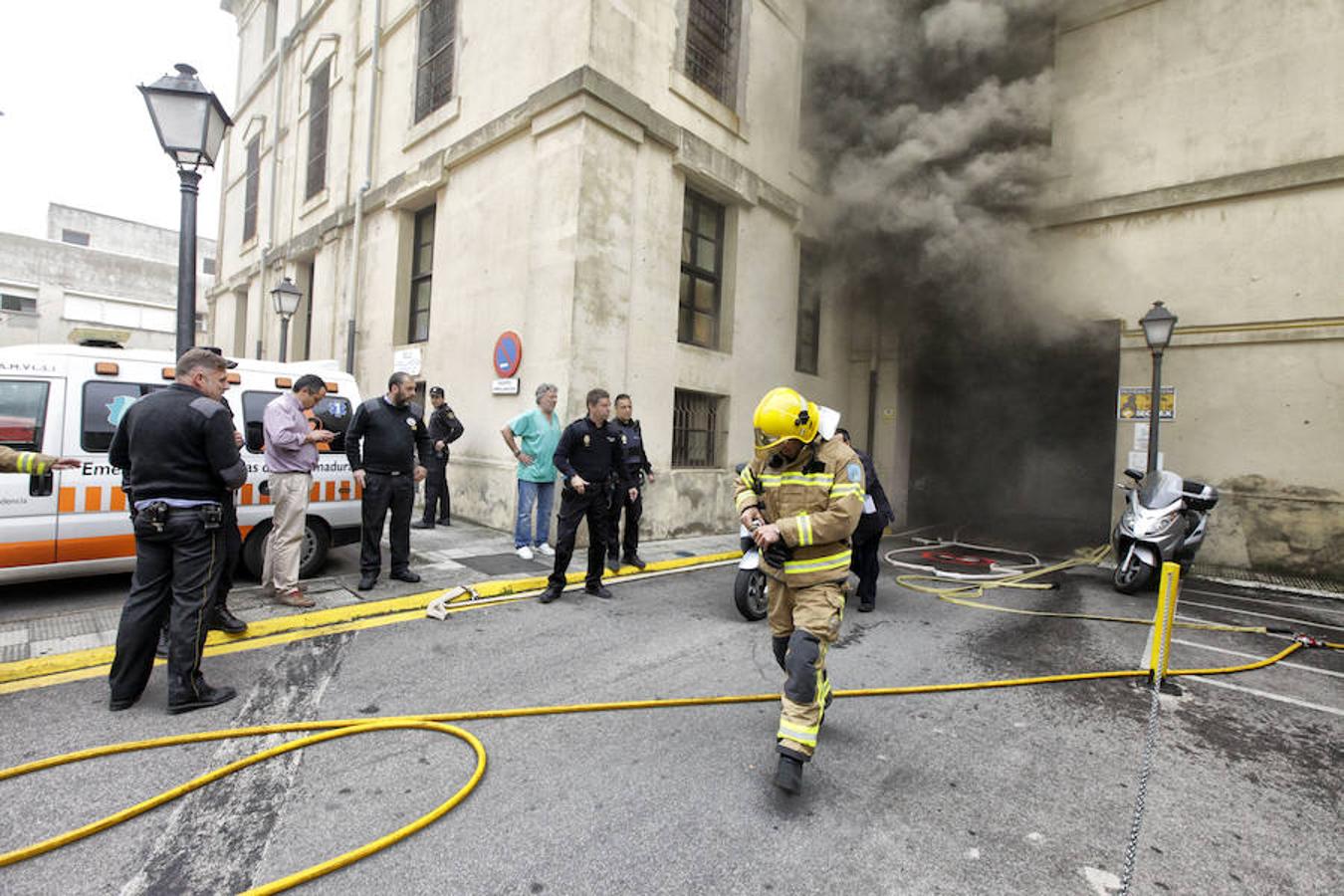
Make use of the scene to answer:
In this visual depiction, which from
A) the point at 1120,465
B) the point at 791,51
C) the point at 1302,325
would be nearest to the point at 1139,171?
the point at 1302,325

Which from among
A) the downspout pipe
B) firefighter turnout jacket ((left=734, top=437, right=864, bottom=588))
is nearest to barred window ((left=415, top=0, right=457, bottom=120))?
the downspout pipe

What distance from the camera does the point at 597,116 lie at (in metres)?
8.14

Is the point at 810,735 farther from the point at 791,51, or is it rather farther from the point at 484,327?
the point at 791,51

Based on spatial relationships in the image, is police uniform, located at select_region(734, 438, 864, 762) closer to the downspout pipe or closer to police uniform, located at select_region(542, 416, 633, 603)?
police uniform, located at select_region(542, 416, 633, 603)

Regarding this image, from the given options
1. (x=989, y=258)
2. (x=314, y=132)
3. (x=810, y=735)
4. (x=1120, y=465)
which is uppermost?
(x=314, y=132)

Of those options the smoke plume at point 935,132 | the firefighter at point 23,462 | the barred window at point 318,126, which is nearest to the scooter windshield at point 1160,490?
the smoke plume at point 935,132

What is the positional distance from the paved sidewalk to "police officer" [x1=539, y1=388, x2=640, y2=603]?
0.87 metres

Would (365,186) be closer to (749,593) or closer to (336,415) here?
(336,415)

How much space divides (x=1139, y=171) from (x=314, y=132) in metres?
16.3

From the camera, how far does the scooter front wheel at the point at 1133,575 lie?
7161 mm

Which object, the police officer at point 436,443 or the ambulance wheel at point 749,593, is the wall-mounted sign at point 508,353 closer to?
the police officer at point 436,443

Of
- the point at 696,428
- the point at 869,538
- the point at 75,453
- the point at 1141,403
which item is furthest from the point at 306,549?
the point at 1141,403

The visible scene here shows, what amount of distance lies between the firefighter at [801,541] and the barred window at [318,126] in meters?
14.5

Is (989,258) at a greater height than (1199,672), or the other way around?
(989,258)
